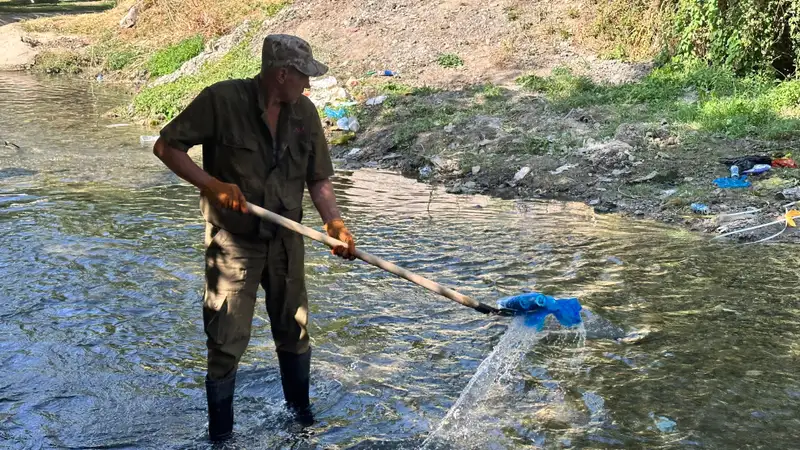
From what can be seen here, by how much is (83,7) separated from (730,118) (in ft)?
107

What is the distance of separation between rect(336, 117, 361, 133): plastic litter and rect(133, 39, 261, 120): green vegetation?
375cm

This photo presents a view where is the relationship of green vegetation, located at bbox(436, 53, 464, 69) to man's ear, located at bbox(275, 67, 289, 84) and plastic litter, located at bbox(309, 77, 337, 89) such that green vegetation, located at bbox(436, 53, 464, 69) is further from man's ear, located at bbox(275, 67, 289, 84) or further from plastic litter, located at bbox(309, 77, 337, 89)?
man's ear, located at bbox(275, 67, 289, 84)

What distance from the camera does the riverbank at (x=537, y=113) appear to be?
9.00 m

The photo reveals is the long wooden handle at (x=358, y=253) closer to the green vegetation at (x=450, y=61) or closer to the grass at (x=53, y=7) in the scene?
the green vegetation at (x=450, y=61)

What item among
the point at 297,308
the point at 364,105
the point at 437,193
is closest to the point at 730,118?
the point at 437,193

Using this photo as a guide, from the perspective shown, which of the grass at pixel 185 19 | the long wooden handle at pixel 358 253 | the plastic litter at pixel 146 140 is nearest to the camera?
the long wooden handle at pixel 358 253

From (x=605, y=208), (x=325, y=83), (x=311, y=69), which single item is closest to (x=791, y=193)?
(x=605, y=208)

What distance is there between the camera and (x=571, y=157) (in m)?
9.97

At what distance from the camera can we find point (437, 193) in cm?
979

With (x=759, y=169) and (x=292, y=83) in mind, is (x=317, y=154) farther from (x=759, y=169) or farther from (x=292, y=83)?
(x=759, y=169)

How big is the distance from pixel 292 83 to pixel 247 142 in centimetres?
35

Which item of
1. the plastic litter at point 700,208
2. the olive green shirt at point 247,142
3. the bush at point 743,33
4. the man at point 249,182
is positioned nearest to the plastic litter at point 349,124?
the bush at point 743,33

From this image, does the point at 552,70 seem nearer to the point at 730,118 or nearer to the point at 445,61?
the point at 445,61

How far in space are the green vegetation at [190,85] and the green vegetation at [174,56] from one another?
235 cm
